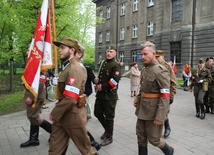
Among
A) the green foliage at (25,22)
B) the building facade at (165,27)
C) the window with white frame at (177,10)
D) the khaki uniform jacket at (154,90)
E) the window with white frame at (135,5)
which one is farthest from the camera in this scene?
the window with white frame at (135,5)

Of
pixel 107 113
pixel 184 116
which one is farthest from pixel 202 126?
pixel 107 113

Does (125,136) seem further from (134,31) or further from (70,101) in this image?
(134,31)

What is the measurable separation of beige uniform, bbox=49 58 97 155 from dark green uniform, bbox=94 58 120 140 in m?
1.40

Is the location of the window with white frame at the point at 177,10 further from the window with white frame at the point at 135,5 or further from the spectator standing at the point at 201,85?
the spectator standing at the point at 201,85

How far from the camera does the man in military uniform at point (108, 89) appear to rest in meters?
4.74

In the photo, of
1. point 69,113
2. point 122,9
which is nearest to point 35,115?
point 69,113

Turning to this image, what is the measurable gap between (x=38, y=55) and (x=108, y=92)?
5.07ft

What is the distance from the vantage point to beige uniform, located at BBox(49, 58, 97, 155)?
3.04m

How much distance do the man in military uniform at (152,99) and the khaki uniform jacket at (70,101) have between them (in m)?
0.96

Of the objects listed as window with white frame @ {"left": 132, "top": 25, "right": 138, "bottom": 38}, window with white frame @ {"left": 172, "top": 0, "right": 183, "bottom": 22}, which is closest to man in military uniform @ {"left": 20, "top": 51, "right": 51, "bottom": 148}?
window with white frame @ {"left": 172, "top": 0, "right": 183, "bottom": 22}

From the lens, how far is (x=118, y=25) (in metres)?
34.0

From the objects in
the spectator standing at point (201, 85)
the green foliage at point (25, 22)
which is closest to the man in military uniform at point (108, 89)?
the spectator standing at point (201, 85)

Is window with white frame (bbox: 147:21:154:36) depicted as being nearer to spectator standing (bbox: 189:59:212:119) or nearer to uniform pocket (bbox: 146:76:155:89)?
spectator standing (bbox: 189:59:212:119)

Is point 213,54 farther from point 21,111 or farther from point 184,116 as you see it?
point 21,111
